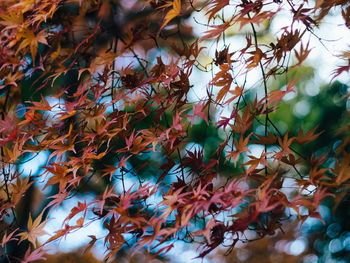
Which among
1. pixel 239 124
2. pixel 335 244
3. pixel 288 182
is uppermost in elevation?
pixel 239 124

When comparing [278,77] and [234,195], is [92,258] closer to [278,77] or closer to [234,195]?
[234,195]

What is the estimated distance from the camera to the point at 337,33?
1423 millimetres

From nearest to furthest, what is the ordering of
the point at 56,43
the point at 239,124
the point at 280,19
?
the point at 239,124 → the point at 56,43 → the point at 280,19

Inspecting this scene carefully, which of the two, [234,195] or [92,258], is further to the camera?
[92,258]

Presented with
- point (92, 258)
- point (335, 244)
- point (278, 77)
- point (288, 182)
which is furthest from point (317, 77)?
point (92, 258)

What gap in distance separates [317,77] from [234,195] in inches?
51.1

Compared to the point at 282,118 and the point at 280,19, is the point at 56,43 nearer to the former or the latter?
the point at 280,19

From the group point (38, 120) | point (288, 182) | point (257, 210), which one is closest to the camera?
point (257, 210)

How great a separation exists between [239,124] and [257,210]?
0.86 feet

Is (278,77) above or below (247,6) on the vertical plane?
below

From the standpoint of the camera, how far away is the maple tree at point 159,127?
0.83 metres

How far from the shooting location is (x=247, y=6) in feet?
3.01

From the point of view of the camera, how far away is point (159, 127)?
3.31 feet

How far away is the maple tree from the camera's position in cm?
83
